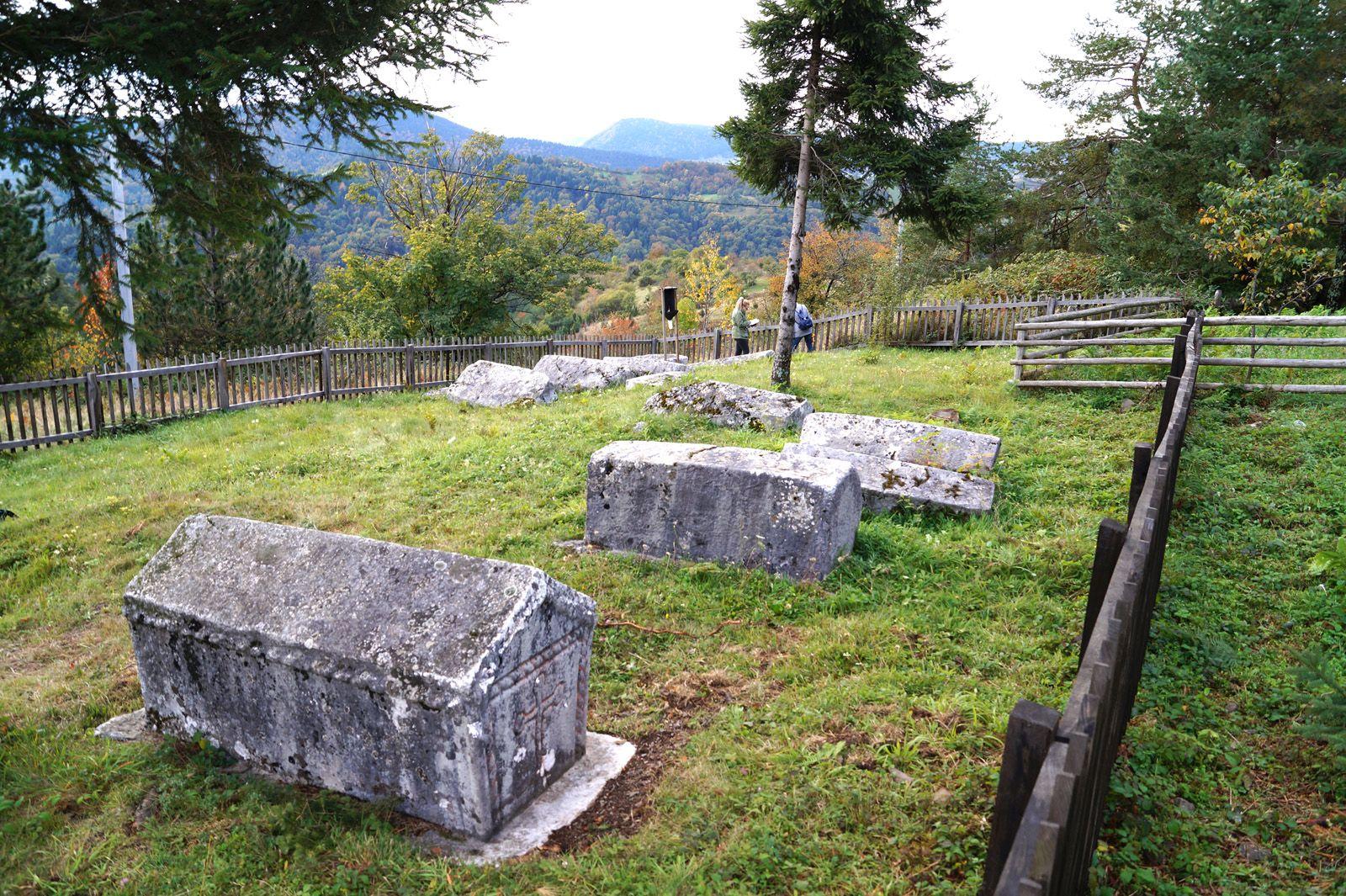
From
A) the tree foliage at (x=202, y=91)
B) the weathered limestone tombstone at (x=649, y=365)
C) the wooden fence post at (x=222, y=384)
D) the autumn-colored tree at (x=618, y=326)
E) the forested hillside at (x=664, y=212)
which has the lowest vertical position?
the autumn-colored tree at (x=618, y=326)

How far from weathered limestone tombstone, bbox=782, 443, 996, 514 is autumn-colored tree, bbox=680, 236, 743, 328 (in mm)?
50682

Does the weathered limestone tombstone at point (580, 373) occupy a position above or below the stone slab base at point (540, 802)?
above

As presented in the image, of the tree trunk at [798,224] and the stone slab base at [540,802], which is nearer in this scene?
the stone slab base at [540,802]

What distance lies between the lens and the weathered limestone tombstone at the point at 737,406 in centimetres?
991

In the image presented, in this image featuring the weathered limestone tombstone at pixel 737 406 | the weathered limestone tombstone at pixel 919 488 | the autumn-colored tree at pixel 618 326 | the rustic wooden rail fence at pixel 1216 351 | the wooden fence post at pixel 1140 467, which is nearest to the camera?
the wooden fence post at pixel 1140 467

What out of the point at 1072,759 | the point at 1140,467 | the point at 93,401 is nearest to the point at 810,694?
the point at 1140,467

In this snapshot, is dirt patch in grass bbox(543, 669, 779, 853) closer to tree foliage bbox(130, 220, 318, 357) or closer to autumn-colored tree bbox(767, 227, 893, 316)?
tree foliage bbox(130, 220, 318, 357)

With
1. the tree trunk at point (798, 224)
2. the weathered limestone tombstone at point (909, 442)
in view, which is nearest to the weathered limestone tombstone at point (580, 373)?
the tree trunk at point (798, 224)

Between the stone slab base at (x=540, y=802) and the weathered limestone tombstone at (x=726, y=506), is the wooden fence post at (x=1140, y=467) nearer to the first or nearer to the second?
the weathered limestone tombstone at (x=726, y=506)

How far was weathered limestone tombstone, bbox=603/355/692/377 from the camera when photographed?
54.5ft

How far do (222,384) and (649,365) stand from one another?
27.8 ft

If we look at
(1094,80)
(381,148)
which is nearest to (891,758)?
(381,148)

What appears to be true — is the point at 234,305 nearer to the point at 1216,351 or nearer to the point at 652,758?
the point at 652,758

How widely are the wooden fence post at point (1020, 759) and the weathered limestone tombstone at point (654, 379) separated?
41.0ft
